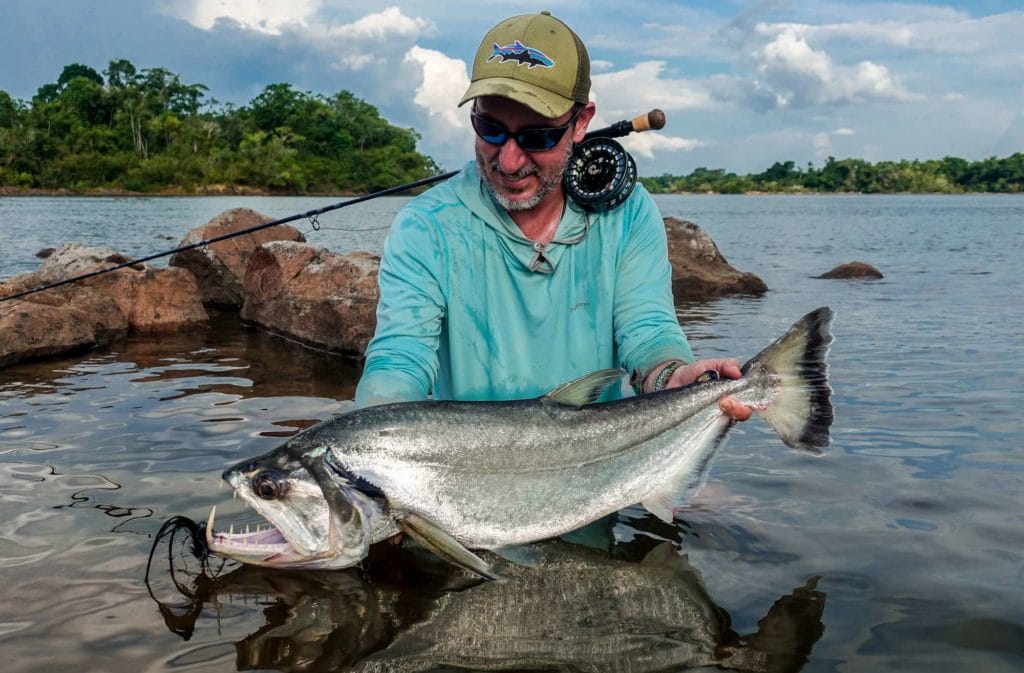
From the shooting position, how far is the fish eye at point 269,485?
315cm

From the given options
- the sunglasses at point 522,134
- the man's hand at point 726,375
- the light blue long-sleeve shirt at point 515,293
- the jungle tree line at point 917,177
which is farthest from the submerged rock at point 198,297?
the jungle tree line at point 917,177

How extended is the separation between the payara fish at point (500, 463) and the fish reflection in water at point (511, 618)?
19.3 inches

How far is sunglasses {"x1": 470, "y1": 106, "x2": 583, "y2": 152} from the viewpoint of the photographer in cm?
423

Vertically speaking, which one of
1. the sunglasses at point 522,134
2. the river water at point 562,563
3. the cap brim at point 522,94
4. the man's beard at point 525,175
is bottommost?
the river water at point 562,563

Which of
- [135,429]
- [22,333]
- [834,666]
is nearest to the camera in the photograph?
[834,666]

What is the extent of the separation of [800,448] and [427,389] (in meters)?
1.65

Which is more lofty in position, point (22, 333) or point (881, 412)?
point (22, 333)

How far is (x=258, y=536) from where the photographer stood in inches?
128

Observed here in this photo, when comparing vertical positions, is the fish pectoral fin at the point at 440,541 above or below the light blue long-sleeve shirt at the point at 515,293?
below

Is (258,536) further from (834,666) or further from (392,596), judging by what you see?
(834,666)

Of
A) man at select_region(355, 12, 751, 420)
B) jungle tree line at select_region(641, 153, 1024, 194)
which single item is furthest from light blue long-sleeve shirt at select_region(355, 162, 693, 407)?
jungle tree line at select_region(641, 153, 1024, 194)

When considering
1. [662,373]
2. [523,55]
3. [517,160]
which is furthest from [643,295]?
[523,55]

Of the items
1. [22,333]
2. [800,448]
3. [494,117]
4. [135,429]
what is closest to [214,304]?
[22,333]

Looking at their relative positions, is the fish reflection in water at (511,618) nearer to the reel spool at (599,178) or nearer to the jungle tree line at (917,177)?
the reel spool at (599,178)
